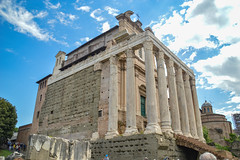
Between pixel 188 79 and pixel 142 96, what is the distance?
511 centimetres

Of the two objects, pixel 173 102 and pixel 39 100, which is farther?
pixel 39 100

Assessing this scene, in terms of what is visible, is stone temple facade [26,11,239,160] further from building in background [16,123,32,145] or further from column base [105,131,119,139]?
building in background [16,123,32,145]

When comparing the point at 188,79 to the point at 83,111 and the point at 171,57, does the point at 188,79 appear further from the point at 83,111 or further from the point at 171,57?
the point at 83,111

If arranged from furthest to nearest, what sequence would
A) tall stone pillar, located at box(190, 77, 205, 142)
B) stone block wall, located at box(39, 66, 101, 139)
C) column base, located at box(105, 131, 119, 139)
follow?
tall stone pillar, located at box(190, 77, 205, 142), stone block wall, located at box(39, 66, 101, 139), column base, located at box(105, 131, 119, 139)

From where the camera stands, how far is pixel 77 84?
18.9m

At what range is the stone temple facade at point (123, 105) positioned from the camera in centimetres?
1190

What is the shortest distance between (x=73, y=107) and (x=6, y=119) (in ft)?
36.8

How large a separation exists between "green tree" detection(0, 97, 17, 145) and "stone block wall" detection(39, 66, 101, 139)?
5.43 m

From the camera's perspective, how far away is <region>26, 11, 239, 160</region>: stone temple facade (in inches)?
468

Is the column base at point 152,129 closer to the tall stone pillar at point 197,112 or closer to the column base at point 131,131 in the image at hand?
the column base at point 131,131

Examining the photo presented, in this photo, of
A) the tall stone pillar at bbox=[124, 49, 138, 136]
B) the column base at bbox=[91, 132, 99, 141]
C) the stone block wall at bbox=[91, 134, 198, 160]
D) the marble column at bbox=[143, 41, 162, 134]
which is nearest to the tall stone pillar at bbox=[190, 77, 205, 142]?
the stone block wall at bbox=[91, 134, 198, 160]

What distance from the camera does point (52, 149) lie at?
6.37 m

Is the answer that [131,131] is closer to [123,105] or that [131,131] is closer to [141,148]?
[141,148]

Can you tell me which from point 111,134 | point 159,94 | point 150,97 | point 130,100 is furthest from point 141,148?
point 159,94
